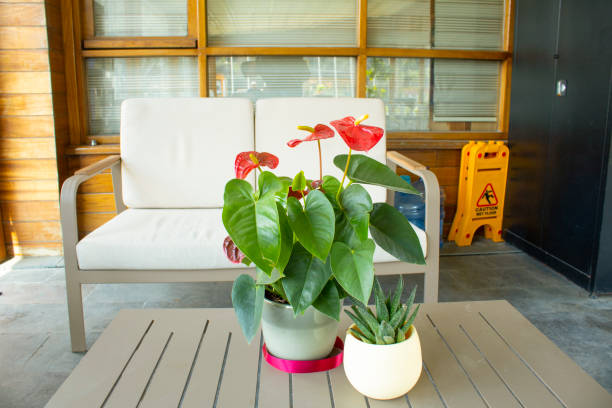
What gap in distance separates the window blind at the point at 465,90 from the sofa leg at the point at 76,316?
95.0 inches

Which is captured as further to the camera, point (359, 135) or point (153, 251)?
point (153, 251)

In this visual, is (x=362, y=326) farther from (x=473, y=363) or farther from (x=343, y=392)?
(x=473, y=363)

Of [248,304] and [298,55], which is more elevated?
[298,55]

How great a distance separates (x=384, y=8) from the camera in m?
3.17

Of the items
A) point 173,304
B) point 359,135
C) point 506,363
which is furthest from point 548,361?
point 173,304

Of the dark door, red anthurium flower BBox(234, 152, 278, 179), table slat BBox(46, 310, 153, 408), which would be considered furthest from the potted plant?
the dark door

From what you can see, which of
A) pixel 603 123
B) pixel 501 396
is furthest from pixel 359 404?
pixel 603 123

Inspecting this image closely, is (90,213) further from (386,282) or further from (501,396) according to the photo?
(501,396)

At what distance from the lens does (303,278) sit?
89 cm

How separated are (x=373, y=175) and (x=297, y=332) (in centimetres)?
33

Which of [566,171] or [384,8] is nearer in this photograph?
[566,171]

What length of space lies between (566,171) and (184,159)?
1.92 meters

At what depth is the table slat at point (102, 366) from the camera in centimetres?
91

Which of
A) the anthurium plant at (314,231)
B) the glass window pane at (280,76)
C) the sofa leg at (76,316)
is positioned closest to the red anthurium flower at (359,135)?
the anthurium plant at (314,231)
